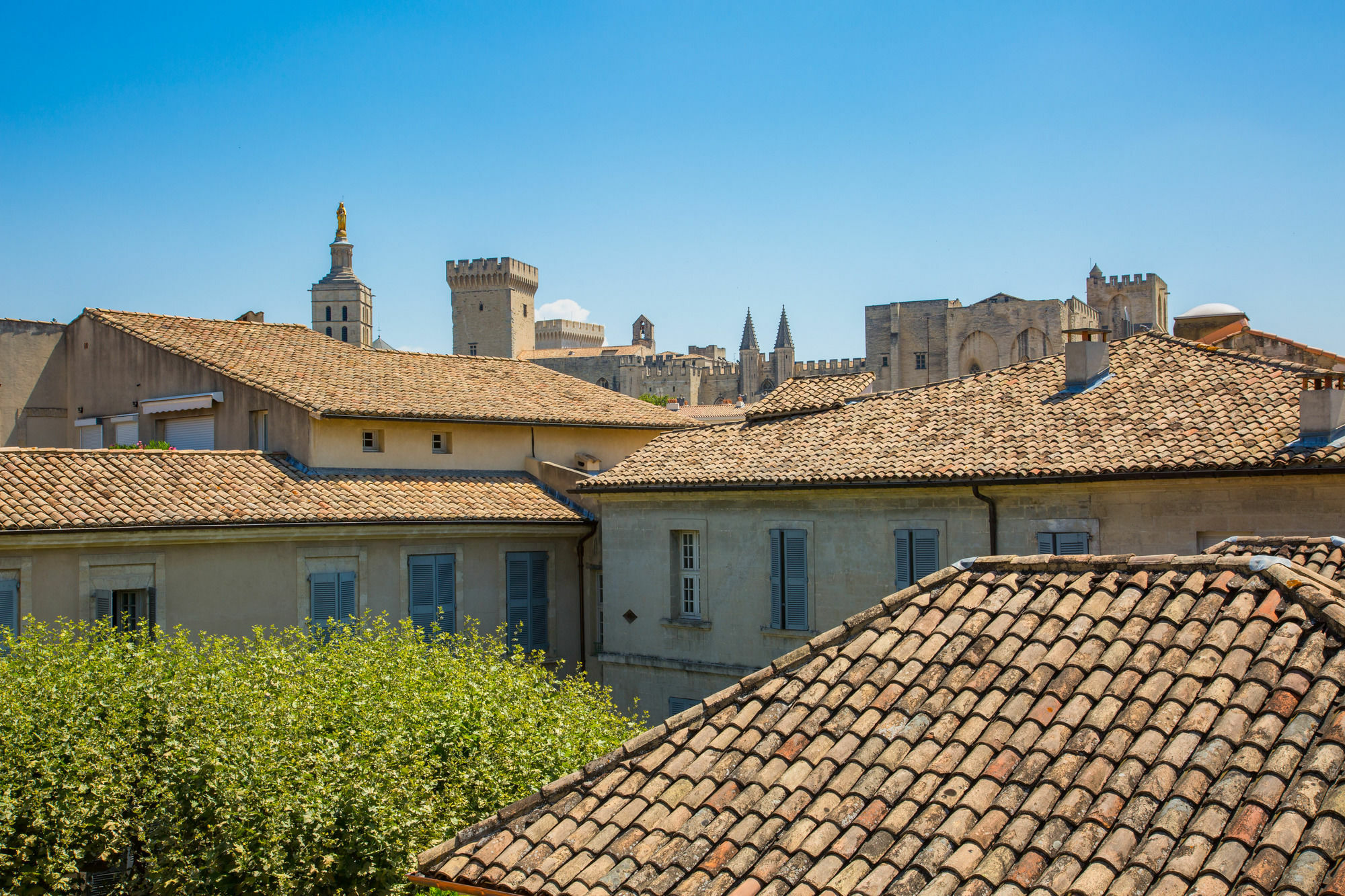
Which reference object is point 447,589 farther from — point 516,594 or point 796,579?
point 796,579

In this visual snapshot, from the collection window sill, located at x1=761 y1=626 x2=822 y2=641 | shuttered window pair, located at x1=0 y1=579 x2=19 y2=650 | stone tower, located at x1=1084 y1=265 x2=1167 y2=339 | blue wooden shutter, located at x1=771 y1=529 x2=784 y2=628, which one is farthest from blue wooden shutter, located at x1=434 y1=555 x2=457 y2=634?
stone tower, located at x1=1084 y1=265 x2=1167 y2=339

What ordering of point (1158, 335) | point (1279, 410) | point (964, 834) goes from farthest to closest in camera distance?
point (1158, 335)
point (1279, 410)
point (964, 834)

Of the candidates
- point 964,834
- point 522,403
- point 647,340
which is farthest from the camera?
point 647,340

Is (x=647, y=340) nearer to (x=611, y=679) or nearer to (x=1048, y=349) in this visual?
(x=1048, y=349)

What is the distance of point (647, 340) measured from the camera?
5684 inches

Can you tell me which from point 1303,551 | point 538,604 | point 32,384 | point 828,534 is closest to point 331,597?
point 538,604

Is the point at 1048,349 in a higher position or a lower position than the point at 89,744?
higher

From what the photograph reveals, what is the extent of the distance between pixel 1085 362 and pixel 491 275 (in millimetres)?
94526

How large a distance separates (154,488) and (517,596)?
667cm

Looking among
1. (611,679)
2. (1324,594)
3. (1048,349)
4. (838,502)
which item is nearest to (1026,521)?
(838,502)

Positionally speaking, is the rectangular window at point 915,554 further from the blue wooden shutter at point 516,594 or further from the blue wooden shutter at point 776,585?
the blue wooden shutter at point 516,594

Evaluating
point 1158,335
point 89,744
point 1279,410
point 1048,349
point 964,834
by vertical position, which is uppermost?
point 1048,349

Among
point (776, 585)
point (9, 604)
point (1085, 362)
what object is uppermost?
point (1085, 362)

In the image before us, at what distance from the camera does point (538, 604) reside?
22469 mm
